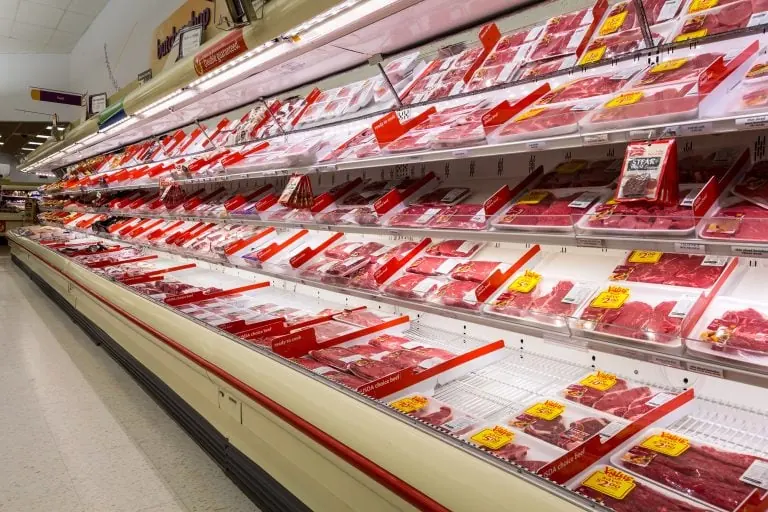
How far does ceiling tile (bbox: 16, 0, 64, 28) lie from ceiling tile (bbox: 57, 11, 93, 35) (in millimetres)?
100

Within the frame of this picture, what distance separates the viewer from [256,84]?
3963 millimetres

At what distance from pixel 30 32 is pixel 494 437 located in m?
12.3

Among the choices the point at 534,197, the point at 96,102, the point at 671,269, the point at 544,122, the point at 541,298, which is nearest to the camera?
the point at 544,122

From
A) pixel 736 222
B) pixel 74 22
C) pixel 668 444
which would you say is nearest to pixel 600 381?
pixel 668 444

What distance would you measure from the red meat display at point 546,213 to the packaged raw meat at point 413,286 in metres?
0.47

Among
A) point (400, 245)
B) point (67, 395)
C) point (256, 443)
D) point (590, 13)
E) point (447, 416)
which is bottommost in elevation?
point (67, 395)

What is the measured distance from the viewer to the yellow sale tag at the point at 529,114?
6.21 feet

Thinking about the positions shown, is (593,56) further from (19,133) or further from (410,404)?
(19,133)

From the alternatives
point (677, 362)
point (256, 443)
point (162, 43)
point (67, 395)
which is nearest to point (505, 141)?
point (677, 362)

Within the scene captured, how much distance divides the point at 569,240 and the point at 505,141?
A: 0.44m

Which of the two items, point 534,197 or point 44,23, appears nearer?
point 534,197

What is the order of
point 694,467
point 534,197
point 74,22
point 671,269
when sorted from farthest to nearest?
1. point 74,22
2. point 534,197
3. point 671,269
4. point 694,467

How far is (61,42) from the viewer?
36.8ft

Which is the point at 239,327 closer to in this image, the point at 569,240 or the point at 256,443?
the point at 256,443
